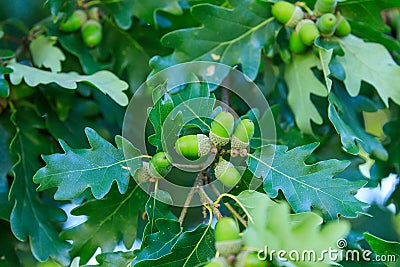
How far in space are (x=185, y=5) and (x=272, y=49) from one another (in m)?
0.25

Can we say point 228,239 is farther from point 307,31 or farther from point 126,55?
point 126,55

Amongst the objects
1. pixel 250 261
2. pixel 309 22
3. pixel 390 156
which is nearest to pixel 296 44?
pixel 309 22

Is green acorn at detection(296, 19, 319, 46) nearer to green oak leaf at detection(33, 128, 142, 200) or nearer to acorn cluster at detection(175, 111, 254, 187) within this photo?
acorn cluster at detection(175, 111, 254, 187)

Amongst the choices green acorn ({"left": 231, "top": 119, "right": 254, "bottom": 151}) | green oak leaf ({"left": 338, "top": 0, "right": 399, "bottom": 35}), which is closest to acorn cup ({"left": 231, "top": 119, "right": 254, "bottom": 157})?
green acorn ({"left": 231, "top": 119, "right": 254, "bottom": 151})

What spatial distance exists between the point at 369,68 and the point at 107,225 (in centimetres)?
64

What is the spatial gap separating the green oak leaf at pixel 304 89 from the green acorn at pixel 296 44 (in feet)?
0.10

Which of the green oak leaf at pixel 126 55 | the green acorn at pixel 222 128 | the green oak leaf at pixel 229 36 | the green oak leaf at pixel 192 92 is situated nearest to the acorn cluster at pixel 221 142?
the green acorn at pixel 222 128

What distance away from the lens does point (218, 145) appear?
3.74 feet

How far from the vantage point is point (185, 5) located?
1.66 metres

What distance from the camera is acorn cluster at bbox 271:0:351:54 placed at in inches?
55.7

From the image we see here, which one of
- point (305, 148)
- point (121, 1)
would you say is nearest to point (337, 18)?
point (305, 148)

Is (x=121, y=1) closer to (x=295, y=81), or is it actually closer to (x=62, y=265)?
(x=295, y=81)

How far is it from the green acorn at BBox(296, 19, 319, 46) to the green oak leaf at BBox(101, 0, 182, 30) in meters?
0.30

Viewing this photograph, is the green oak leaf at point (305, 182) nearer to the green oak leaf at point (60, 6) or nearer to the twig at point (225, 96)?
the twig at point (225, 96)
